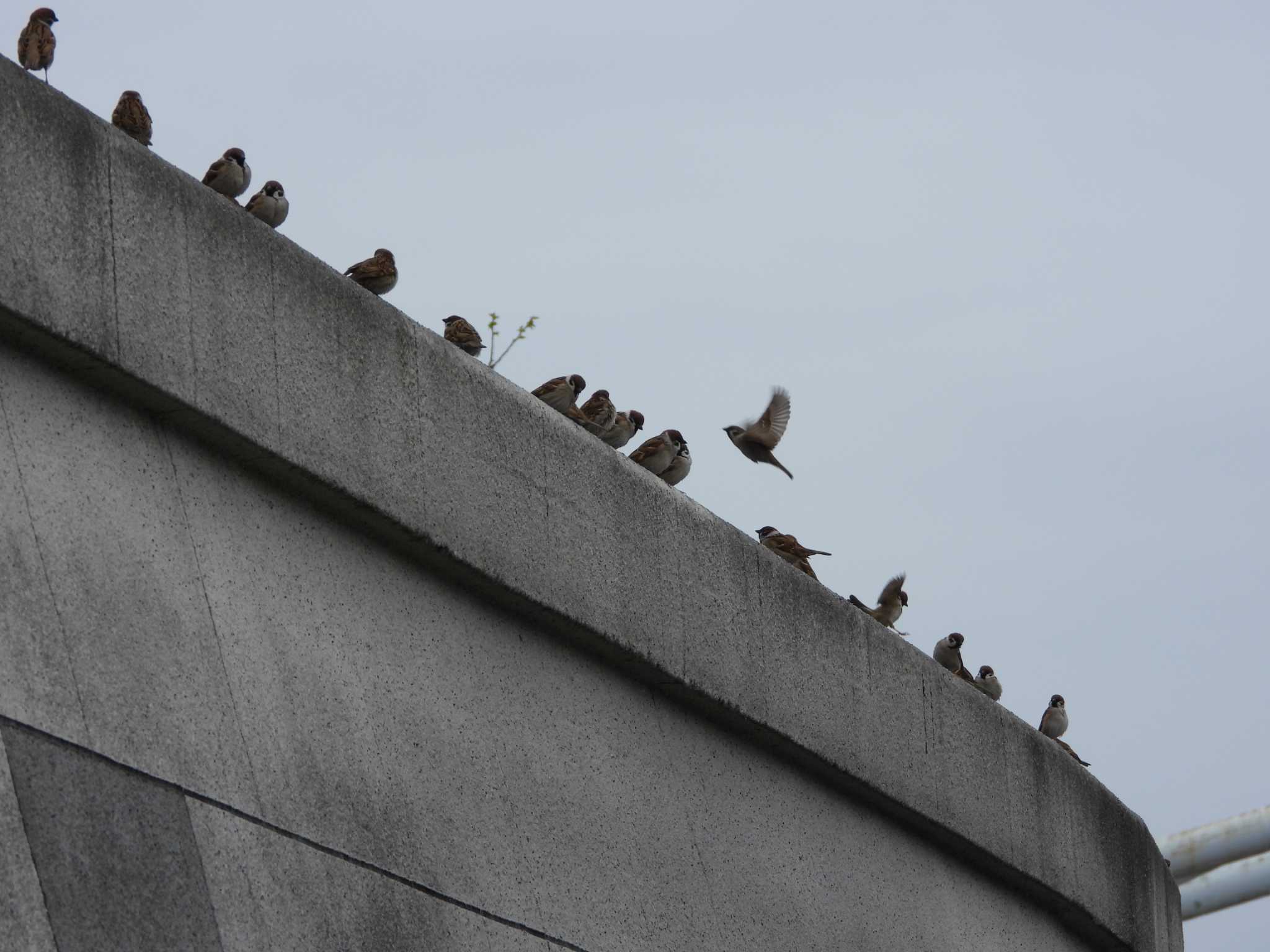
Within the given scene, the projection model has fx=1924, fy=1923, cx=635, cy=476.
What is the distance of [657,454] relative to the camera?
32.3 ft

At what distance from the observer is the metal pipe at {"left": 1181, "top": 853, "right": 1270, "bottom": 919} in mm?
15695

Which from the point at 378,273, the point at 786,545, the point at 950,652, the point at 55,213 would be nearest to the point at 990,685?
the point at 950,652

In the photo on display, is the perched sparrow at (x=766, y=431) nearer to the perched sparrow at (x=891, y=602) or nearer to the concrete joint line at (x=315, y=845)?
the perched sparrow at (x=891, y=602)

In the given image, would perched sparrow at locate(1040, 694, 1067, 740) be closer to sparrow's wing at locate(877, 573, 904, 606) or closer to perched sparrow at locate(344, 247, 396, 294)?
sparrow's wing at locate(877, 573, 904, 606)

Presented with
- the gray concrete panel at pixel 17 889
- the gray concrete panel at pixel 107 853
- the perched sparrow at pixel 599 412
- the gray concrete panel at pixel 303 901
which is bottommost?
the gray concrete panel at pixel 17 889

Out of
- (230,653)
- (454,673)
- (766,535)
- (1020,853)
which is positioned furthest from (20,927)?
(766,535)

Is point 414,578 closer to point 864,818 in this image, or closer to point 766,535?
point 864,818

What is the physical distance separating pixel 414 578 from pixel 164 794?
1.52m

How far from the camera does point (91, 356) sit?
206 inches

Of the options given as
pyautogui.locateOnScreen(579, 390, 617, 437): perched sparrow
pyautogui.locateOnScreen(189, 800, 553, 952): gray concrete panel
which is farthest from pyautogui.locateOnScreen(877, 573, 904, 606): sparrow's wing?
pyautogui.locateOnScreen(189, 800, 553, 952): gray concrete panel

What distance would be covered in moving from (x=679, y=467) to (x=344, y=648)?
438cm

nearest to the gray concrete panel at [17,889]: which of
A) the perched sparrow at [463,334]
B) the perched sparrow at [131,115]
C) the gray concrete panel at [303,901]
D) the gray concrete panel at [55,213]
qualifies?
the gray concrete panel at [303,901]

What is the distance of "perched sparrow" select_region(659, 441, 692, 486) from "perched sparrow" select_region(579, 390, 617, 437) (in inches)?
16.5

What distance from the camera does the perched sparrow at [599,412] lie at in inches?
401
